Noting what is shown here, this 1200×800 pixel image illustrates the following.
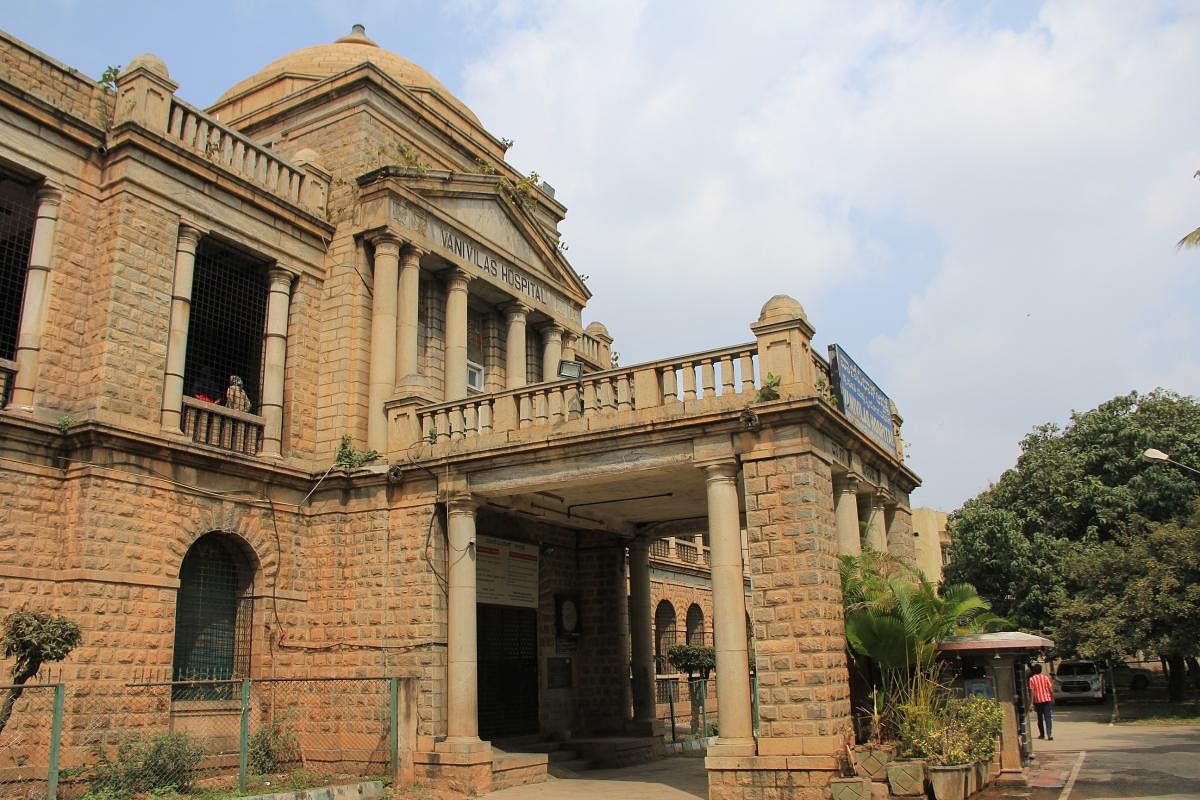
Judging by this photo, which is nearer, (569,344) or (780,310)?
(780,310)

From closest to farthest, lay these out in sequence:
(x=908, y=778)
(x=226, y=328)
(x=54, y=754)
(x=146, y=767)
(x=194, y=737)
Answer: (x=54, y=754) → (x=908, y=778) → (x=146, y=767) → (x=194, y=737) → (x=226, y=328)

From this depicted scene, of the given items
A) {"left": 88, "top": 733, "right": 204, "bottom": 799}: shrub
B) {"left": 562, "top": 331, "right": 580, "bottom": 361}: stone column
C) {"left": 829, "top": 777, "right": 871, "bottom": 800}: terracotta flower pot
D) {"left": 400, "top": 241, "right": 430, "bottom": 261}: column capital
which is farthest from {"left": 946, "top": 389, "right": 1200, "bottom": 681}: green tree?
{"left": 88, "top": 733, "right": 204, "bottom": 799}: shrub

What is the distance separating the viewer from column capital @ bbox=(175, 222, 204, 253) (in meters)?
16.1

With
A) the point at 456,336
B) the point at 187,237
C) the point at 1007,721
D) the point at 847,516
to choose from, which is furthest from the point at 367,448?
the point at 1007,721

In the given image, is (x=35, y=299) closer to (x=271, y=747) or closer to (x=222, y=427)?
(x=222, y=427)

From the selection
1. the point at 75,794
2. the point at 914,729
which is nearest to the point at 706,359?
the point at 914,729

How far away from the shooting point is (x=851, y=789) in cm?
1200

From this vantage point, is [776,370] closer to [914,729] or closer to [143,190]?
[914,729]

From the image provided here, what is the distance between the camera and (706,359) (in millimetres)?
14539

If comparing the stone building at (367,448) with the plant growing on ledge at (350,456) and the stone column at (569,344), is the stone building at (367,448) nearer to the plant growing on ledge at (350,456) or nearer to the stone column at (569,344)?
the plant growing on ledge at (350,456)

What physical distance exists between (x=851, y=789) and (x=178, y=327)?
11.8m

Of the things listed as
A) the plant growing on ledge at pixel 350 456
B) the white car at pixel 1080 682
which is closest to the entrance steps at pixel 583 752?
the plant growing on ledge at pixel 350 456

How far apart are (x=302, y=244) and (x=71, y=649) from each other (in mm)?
8425

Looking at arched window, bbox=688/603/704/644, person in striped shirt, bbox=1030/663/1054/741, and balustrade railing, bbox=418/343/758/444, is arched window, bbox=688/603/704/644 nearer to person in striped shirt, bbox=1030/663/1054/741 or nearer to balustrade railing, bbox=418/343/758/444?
person in striped shirt, bbox=1030/663/1054/741
